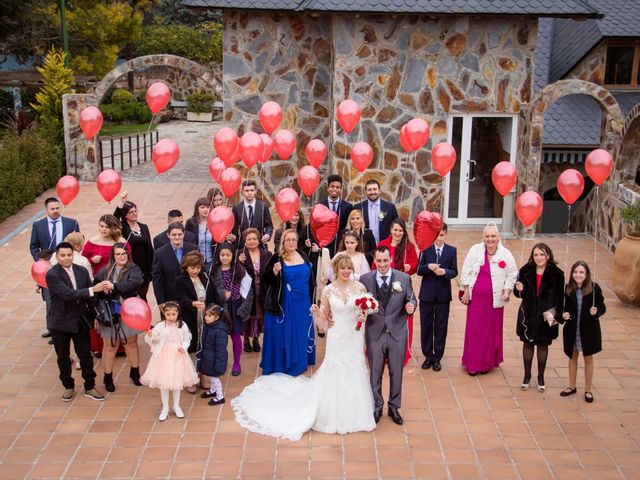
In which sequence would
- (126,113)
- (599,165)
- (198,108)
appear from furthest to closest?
(198,108) → (126,113) → (599,165)

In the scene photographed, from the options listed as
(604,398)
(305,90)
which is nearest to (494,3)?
(305,90)

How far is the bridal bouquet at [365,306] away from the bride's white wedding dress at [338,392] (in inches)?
3.3

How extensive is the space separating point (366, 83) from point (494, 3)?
2611 millimetres

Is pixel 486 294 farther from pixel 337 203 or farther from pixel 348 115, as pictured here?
pixel 348 115

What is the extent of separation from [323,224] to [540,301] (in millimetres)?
2560

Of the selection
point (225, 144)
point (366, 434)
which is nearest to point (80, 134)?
point (225, 144)

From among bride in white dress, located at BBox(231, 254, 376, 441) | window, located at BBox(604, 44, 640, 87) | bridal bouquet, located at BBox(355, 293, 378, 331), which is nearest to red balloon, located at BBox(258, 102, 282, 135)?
bride in white dress, located at BBox(231, 254, 376, 441)

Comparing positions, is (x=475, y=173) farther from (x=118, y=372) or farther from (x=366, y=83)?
(x=118, y=372)

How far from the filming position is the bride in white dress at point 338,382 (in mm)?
7859

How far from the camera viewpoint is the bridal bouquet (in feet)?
25.3

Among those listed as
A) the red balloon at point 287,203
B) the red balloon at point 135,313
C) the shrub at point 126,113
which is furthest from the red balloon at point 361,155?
the shrub at point 126,113

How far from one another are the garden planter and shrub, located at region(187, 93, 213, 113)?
22810 mm

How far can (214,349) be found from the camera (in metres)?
8.42

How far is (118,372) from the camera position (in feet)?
30.6
